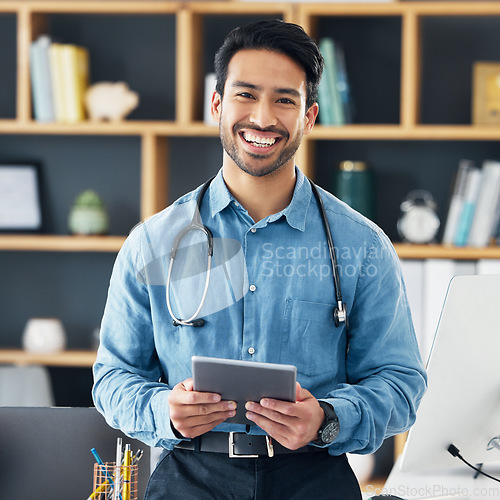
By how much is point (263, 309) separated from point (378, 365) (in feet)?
0.79

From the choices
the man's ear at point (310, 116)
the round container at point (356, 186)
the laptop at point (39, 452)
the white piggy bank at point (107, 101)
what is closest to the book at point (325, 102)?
the round container at point (356, 186)

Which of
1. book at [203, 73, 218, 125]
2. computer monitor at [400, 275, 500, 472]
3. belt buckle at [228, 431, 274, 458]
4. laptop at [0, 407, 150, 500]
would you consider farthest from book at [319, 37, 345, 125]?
belt buckle at [228, 431, 274, 458]

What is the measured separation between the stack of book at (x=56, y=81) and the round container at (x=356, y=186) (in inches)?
42.3

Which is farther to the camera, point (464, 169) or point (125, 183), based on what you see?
point (125, 183)

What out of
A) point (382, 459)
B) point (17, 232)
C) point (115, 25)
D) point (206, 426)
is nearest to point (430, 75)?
point (115, 25)

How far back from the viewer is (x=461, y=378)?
58.2 inches

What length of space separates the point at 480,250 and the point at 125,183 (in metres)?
1.51

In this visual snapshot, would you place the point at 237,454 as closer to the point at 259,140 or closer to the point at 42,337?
the point at 259,140

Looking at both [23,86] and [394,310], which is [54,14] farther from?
[394,310]

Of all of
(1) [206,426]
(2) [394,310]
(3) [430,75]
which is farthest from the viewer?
(3) [430,75]

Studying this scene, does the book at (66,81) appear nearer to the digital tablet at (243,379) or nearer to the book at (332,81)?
the book at (332,81)

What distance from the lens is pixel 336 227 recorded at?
1.51m

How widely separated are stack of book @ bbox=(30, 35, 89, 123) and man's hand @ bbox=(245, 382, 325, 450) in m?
2.10

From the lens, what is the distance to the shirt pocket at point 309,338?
4.71 ft
